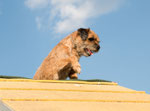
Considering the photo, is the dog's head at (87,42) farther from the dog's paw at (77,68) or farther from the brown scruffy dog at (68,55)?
the dog's paw at (77,68)

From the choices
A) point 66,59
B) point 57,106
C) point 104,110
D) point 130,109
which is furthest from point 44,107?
point 66,59

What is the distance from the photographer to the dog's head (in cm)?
903

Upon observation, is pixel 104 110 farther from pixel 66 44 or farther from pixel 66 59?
pixel 66 44

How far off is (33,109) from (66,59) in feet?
15.8

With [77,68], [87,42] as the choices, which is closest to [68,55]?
[77,68]

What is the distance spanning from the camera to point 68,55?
27.6ft

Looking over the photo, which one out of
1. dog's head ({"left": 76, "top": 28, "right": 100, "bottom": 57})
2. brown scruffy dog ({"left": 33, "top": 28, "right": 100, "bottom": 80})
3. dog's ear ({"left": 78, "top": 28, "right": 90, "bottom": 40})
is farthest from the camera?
dog's ear ({"left": 78, "top": 28, "right": 90, "bottom": 40})

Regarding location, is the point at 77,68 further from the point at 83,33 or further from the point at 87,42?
the point at 83,33

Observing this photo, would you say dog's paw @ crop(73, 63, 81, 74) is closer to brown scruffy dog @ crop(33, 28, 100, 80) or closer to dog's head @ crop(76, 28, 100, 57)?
brown scruffy dog @ crop(33, 28, 100, 80)

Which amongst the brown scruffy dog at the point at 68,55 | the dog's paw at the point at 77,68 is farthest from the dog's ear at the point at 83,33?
the dog's paw at the point at 77,68

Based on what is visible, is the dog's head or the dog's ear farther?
the dog's ear

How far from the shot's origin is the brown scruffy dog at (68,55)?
8227 millimetres

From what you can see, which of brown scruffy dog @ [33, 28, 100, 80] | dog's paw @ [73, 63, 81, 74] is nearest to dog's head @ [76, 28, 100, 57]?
brown scruffy dog @ [33, 28, 100, 80]

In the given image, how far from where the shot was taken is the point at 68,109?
148 inches
